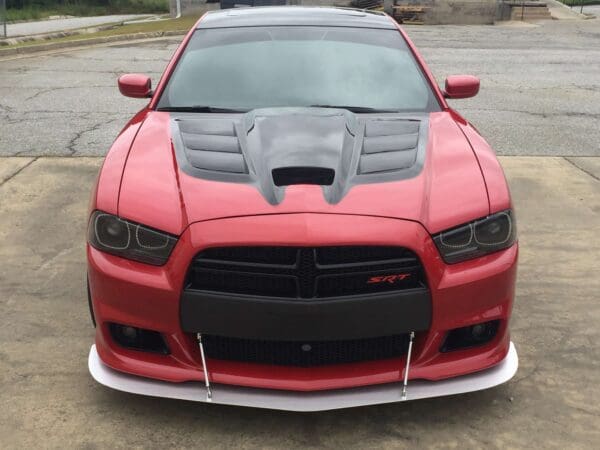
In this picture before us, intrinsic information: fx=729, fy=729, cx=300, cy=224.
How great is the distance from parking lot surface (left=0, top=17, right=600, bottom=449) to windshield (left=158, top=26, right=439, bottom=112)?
4.32 ft

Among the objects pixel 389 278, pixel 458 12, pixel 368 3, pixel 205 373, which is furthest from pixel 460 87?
pixel 368 3

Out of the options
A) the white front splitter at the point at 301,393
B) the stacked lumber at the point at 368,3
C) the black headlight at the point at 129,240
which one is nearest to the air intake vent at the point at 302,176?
the black headlight at the point at 129,240

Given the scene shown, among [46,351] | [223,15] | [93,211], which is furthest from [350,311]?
[223,15]

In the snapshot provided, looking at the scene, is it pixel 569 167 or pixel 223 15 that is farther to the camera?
pixel 569 167

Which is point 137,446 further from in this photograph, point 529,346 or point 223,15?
point 223,15

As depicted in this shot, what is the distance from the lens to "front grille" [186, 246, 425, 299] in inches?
106

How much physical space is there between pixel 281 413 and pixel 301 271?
71cm

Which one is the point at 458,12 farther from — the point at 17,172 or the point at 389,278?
the point at 389,278

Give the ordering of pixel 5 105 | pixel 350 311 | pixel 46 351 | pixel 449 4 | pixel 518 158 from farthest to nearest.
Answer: pixel 449 4 < pixel 5 105 < pixel 518 158 < pixel 46 351 < pixel 350 311

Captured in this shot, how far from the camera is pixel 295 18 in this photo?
456 centimetres

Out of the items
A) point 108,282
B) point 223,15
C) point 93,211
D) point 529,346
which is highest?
point 223,15

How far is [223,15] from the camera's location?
4.77 metres

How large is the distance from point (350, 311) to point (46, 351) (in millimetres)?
1669

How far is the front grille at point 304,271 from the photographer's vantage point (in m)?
2.68
